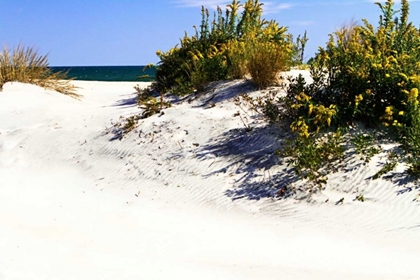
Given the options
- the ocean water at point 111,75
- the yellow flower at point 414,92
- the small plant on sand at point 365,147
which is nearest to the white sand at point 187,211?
the small plant on sand at point 365,147

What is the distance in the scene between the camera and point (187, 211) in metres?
6.45

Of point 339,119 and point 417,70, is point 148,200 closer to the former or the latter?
point 339,119

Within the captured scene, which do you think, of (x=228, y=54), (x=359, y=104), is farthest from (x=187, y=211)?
(x=228, y=54)

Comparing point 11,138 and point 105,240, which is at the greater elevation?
point 11,138

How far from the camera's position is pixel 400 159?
634 cm

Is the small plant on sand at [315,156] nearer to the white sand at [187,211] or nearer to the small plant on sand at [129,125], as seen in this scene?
the white sand at [187,211]

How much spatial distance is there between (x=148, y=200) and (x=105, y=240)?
1.36m

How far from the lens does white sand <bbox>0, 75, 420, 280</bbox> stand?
15.9ft

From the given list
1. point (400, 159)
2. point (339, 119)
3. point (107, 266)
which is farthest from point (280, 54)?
point (107, 266)

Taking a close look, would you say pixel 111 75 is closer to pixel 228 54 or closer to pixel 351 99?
pixel 228 54

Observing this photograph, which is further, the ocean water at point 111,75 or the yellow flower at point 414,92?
the ocean water at point 111,75

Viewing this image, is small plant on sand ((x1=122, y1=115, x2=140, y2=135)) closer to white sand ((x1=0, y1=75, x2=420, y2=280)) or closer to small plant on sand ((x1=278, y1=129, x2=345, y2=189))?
white sand ((x1=0, y1=75, x2=420, y2=280))

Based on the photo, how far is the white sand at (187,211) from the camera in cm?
484

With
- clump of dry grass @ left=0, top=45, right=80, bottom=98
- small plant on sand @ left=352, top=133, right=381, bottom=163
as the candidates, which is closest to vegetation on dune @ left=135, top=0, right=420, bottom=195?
small plant on sand @ left=352, top=133, right=381, bottom=163
